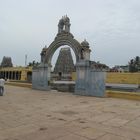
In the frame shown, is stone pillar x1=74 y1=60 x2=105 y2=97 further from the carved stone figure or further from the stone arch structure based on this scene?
the carved stone figure

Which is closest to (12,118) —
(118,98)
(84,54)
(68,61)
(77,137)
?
(77,137)

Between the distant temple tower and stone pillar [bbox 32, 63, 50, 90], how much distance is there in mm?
11282

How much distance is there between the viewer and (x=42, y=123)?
7.17 meters

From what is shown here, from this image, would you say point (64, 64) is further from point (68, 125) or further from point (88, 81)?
point (68, 125)

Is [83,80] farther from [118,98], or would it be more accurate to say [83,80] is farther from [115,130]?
[115,130]

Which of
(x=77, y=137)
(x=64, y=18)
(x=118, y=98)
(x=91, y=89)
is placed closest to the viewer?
(x=77, y=137)

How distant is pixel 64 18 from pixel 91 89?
6.96m

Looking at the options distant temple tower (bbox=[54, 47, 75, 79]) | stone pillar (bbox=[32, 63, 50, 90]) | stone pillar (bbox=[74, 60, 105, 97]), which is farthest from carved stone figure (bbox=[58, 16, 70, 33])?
distant temple tower (bbox=[54, 47, 75, 79])

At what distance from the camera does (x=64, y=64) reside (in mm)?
33281

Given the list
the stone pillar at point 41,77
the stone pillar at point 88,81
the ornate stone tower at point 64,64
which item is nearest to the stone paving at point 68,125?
the stone pillar at point 88,81

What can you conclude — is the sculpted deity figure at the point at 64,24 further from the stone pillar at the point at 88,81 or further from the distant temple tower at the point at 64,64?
the distant temple tower at the point at 64,64

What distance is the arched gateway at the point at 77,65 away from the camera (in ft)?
52.4

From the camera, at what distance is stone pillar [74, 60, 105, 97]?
50.2 feet

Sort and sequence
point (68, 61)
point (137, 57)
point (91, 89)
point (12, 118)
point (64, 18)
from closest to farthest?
point (12, 118) → point (91, 89) → point (64, 18) → point (68, 61) → point (137, 57)
